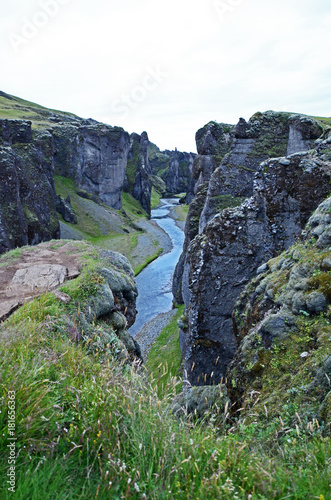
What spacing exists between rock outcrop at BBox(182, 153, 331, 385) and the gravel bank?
21886 millimetres

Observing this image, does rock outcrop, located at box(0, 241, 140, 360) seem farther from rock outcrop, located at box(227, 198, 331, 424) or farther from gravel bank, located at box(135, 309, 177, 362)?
gravel bank, located at box(135, 309, 177, 362)

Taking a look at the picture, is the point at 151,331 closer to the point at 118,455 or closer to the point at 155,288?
the point at 155,288

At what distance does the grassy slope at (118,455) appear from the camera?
10.8ft

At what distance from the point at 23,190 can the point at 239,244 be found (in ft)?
174

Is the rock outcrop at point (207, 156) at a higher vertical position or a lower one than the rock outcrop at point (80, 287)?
higher

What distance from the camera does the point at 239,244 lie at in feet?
58.6

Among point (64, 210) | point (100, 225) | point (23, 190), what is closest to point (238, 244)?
point (23, 190)

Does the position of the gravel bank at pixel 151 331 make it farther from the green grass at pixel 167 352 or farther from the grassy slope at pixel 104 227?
the grassy slope at pixel 104 227

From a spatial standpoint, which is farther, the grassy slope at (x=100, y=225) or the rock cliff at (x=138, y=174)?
the rock cliff at (x=138, y=174)

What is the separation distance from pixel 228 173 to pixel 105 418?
83.8 feet

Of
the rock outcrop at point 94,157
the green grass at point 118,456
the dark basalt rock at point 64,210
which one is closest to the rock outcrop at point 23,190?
the dark basalt rock at point 64,210

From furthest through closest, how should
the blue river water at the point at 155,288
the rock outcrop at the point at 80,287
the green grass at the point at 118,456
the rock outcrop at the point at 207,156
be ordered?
1. the blue river water at the point at 155,288
2. the rock outcrop at the point at 207,156
3. the rock outcrop at the point at 80,287
4. the green grass at the point at 118,456

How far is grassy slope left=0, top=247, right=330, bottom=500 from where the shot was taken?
329 cm

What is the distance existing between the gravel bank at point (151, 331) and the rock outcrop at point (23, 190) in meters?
25.3
